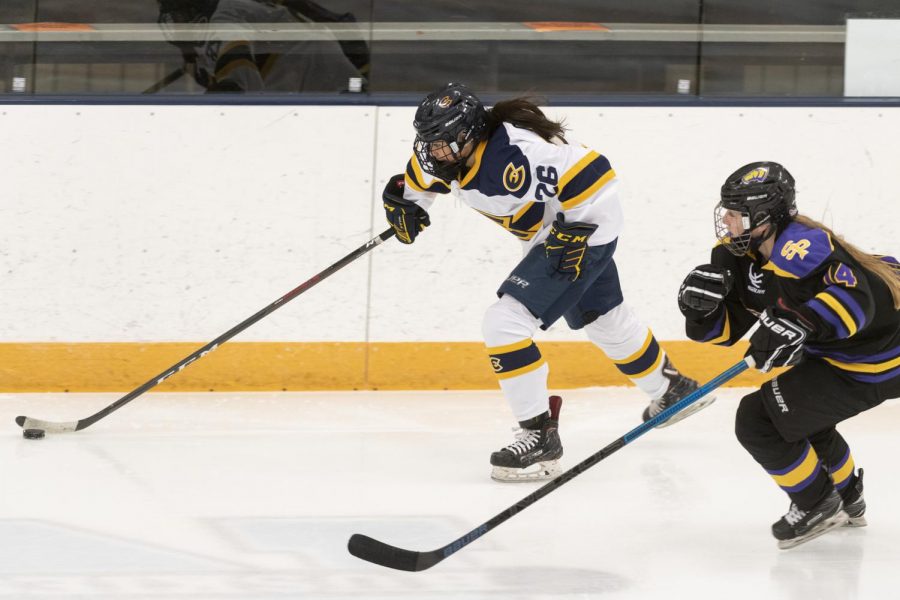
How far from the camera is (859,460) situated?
343 centimetres

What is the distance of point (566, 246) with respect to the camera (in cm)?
308

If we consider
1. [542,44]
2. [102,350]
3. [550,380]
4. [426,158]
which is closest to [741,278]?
[426,158]

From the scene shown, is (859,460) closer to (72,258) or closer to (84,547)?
(84,547)

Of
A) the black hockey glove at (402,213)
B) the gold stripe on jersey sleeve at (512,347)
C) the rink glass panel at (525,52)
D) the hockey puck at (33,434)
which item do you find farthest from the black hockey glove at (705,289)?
the hockey puck at (33,434)

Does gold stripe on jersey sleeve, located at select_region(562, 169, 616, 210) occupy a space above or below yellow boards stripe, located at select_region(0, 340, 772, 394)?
above

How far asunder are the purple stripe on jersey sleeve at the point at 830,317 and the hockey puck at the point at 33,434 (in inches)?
93.9

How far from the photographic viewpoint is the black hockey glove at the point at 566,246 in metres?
3.08

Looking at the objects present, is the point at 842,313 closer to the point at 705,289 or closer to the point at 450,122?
the point at 705,289

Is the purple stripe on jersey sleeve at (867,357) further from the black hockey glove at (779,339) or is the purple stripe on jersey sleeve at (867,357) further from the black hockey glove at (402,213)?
the black hockey glove at (402,213)

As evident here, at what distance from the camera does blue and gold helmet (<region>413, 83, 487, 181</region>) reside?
3006 mm

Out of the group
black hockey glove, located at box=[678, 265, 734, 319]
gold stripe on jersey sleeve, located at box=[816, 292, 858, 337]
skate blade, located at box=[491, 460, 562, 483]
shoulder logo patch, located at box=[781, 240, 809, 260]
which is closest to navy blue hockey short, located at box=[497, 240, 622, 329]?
skate blade, located at box=[491, 460, 562, 483]

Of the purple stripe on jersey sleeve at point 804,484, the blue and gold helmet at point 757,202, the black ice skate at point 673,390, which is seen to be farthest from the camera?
the black ice skate at point 673,390

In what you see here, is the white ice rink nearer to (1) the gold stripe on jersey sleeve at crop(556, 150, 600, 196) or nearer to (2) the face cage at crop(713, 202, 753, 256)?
(2) the face cage at crop(713, 202, 753, 256)

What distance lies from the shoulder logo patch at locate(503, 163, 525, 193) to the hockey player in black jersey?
2.02 feet
